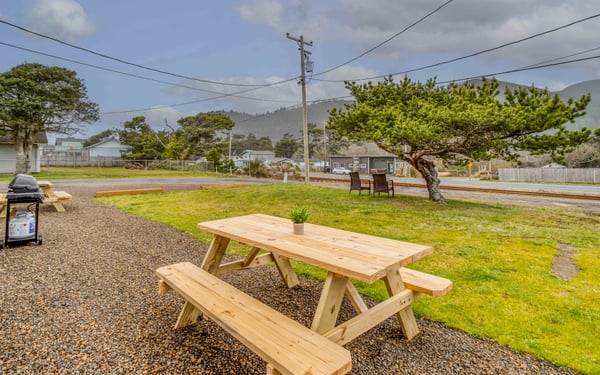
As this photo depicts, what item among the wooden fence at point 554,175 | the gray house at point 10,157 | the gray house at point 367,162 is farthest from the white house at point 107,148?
the wooden fence at point 554,175

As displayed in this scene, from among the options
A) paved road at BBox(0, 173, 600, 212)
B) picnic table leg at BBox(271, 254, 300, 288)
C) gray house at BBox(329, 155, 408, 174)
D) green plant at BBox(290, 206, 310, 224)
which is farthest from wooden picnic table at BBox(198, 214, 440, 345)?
gray house at BBox(329, 155, 408, 174)

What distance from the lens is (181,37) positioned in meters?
18.4

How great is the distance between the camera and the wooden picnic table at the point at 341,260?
1619mm

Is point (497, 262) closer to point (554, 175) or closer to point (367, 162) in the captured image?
point (554, 175)

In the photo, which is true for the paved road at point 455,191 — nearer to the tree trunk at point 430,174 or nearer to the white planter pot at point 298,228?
the tree trunk at point 430,174

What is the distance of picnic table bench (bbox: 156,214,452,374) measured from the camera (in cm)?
130

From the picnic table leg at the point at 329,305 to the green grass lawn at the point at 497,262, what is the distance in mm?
1151

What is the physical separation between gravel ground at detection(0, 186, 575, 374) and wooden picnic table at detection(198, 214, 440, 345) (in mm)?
266

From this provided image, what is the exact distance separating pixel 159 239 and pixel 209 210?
2715mm

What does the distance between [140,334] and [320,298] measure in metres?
1.36

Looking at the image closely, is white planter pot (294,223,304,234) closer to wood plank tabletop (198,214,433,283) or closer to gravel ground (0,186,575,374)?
wood plank tabletop (198,214,433,283)

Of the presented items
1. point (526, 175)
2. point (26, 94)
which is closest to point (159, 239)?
point (26, 94)

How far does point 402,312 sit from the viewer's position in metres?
2.06

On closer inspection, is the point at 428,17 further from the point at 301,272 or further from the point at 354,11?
the point at 301,272
